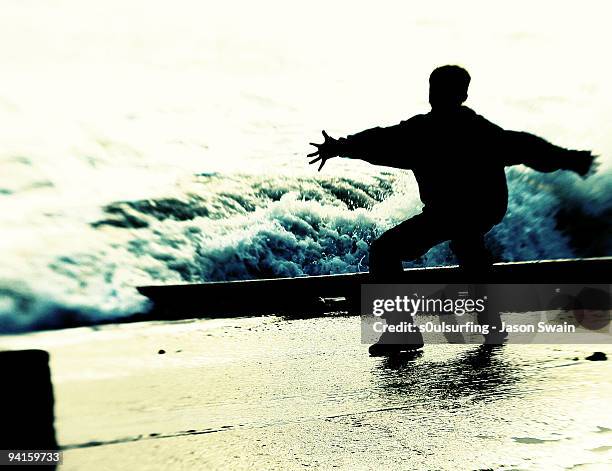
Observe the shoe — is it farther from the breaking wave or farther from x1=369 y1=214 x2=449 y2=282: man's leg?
the breaking wave

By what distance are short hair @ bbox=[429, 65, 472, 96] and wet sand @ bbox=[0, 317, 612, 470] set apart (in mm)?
1566

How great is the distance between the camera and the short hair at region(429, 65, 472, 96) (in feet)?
15.5

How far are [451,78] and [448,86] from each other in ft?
0.16

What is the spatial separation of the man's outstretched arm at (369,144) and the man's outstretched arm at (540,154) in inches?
24.1

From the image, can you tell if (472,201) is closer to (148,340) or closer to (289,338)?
(289,338)

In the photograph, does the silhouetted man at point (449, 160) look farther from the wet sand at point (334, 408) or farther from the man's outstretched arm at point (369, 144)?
the wet sand at point (334, 408)

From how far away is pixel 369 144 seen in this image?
488 cm

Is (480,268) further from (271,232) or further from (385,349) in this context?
(271,232)

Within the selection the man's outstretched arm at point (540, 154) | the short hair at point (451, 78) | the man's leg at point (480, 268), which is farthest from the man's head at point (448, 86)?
the man's leg at point (480, 268)

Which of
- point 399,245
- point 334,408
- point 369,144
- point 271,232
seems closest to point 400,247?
point 399,245

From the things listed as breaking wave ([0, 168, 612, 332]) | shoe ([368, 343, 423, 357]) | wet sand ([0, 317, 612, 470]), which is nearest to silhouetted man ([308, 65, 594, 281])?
shoe ([368, 343, 423, 357])

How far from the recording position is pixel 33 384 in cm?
230

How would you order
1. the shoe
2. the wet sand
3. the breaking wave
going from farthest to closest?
the breaking wave
the shoe
the wet sand

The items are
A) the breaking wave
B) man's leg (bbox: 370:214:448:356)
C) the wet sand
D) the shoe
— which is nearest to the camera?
the wet sand
